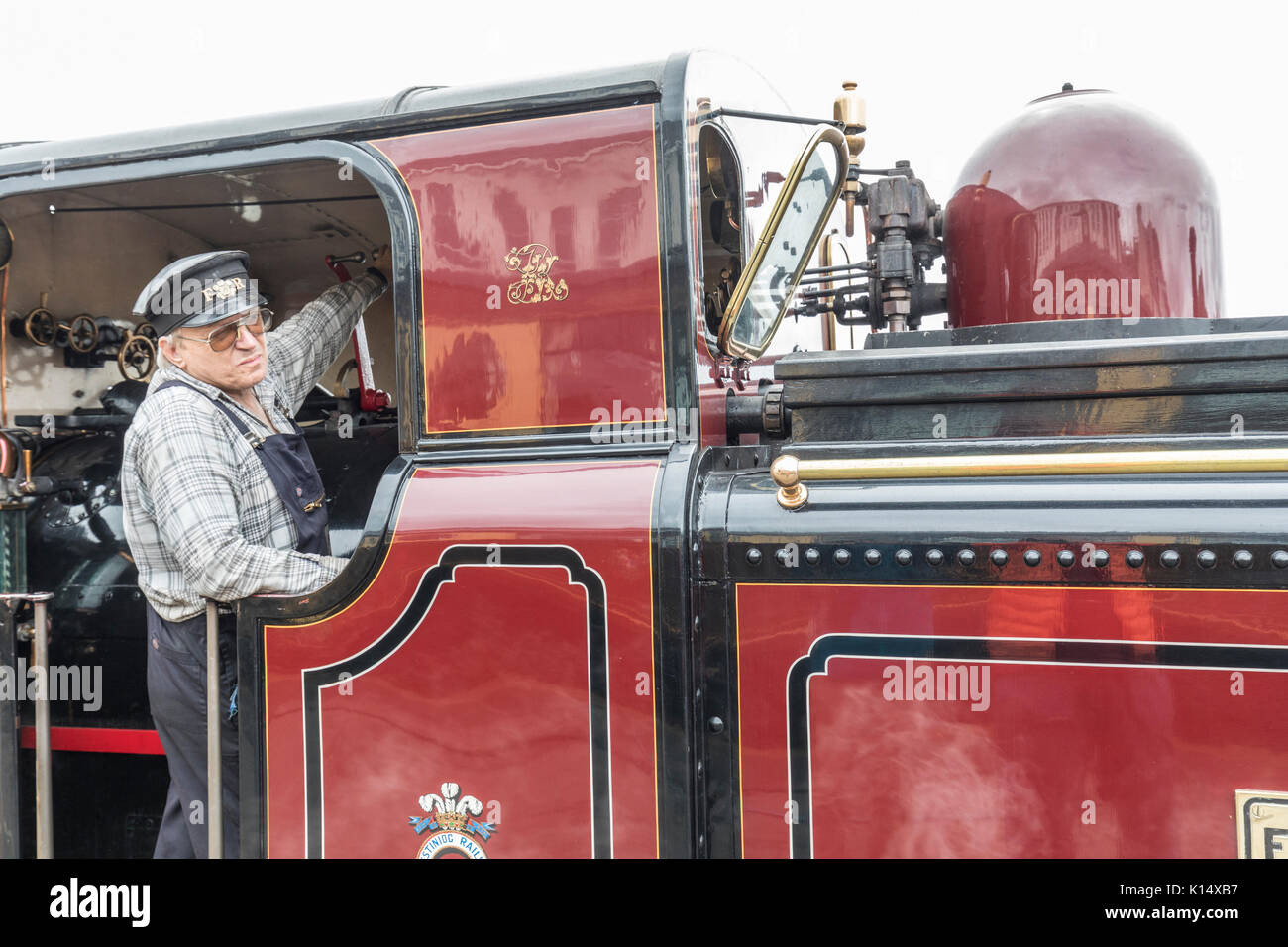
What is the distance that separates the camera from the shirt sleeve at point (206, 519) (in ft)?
6.88

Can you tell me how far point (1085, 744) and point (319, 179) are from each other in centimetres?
224

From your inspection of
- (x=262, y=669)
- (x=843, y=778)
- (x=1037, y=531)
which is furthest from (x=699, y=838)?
(x=262, y=669)

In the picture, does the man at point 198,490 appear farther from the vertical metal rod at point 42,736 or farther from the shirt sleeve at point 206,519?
the vertical metal rod at point 42,736

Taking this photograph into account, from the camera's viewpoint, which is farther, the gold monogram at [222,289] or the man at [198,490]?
the gold monogram at [222,289]

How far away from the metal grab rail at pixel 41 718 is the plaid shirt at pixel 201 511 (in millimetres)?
277

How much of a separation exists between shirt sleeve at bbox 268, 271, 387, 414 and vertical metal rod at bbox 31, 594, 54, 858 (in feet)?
2.53

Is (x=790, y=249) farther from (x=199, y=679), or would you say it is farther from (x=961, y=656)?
(x=199, y=679)

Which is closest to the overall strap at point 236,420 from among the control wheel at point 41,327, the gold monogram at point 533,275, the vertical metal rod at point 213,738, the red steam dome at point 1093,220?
the vertical metal rod at point 213,738

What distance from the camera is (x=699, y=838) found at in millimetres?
1854

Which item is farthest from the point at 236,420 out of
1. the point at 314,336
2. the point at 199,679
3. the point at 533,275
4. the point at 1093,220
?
the point at 1093,220

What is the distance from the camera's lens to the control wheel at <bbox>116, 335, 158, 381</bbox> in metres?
3.20

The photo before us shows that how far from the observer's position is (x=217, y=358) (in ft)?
7.72

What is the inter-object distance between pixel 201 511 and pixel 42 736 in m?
0.81

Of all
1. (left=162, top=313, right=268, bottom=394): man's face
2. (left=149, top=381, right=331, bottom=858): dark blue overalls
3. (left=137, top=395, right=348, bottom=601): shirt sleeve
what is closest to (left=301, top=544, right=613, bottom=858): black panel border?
(left=137, top=395, right=348, bottom=601): shirt sleeve
